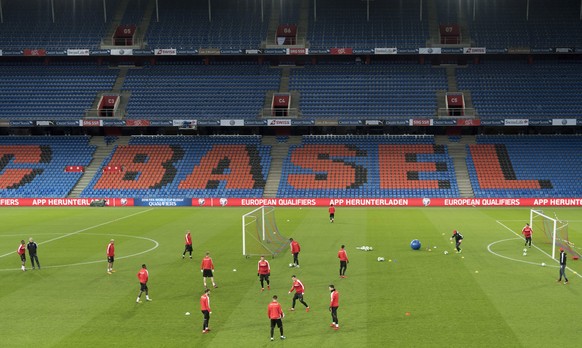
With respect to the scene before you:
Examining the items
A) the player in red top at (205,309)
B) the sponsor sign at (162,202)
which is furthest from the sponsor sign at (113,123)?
the player in red top at (205,309)

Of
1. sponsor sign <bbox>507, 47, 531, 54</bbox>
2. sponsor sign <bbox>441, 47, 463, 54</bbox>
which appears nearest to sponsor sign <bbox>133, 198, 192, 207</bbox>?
sponsor sign <bbox>441, 47, 463, 54</bbox>

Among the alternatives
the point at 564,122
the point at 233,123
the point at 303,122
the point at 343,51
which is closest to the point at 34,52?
the point at 233,123

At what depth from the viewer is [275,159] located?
2411 inches

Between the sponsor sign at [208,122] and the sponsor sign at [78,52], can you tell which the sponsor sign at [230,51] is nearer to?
the sponsor sign at [208,122]

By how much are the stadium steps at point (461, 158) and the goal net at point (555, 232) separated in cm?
1835

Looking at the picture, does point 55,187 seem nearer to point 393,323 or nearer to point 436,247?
point 436,247

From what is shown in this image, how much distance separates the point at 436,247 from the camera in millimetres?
30859

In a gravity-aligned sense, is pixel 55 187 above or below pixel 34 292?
above

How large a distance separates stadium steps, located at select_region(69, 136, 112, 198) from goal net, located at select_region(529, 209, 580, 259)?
44.9 m

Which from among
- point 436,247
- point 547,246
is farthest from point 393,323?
point 547,246

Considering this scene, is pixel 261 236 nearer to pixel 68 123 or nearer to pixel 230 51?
pixel 230 51

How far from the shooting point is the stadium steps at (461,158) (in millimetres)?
54656

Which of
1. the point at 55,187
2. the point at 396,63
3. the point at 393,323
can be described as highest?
the point at 396,63

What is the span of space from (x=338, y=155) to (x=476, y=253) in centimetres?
3274
